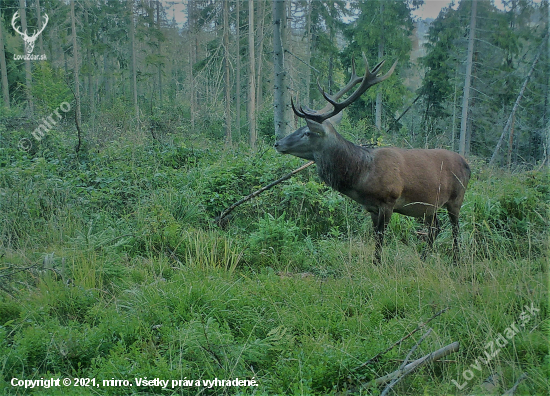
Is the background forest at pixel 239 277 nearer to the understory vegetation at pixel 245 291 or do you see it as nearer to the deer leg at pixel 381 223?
the understory vegetation at pixel 245 291

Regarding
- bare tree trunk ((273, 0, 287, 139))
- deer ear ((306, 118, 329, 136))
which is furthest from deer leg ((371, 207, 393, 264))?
bare tree trunk ((273, 0, 287, 139))

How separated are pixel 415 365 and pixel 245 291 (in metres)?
1.84

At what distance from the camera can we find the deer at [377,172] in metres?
5.98

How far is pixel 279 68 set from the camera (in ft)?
31.1

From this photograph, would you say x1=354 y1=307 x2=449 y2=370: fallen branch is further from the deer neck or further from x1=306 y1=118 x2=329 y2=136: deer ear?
x1=306 y1=118 x2=329 y2=136: deer ear

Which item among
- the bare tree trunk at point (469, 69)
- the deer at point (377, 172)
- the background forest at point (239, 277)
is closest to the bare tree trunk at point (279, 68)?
the background forest at point (239, 277)

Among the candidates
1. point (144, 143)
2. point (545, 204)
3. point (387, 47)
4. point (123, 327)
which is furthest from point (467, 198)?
point (387, 47)

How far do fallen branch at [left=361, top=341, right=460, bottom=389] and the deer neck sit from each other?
3.08 m

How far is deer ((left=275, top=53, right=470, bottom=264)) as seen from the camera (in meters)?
5.98

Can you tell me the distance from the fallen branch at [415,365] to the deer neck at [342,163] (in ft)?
10.1

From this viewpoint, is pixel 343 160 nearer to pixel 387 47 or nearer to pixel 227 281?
pixel 227 281

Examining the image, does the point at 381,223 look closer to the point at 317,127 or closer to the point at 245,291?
the point at 317,127

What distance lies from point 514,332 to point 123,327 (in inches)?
126

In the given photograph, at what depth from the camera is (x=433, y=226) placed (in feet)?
22.1
